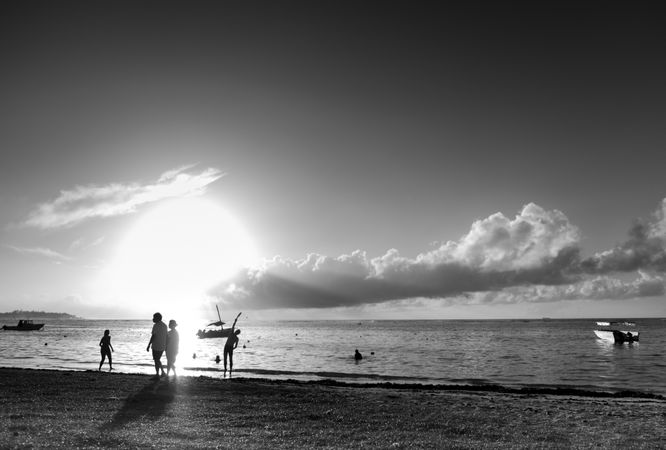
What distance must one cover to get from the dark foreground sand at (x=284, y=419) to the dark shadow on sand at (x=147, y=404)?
28mm

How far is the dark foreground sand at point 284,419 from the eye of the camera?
37.7 ft

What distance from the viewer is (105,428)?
12164 millimetres

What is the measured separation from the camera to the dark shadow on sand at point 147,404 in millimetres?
13391

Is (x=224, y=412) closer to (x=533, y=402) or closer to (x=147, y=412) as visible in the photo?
(x=147, y=412)

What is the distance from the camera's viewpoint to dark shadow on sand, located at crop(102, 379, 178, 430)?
13.4 metres

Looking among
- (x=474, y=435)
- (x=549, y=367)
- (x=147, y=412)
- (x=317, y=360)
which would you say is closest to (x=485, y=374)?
(x=549, y=367)

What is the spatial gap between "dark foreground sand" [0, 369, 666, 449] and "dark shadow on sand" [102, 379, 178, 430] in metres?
0.03

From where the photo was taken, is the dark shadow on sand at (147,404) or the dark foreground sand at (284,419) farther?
the dark shadow on sand at (147,404)

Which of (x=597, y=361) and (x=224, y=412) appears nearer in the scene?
(x=224, y=412)

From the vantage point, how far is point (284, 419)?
47.2 ft

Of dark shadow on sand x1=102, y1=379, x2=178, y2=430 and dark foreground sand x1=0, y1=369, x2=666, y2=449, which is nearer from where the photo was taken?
dark foreground sand x1=0, y1=369, x2=666, y2=449

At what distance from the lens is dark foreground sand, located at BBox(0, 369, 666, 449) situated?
37.7 ft

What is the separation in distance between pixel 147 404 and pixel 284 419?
4608 millimetres

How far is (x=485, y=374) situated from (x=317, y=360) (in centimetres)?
1934
